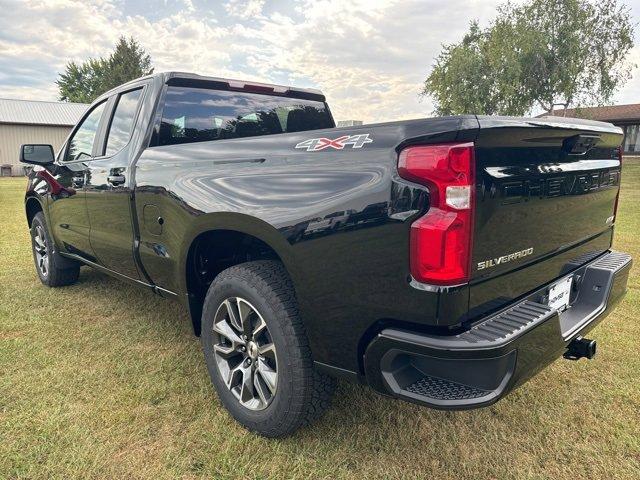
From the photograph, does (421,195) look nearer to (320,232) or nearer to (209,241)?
(320,232)

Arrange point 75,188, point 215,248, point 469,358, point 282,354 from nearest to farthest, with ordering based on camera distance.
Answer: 1. point 469,358
2. point 282,354
3. point 215,248
4. point 75,188

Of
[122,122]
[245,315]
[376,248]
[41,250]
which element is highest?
[122,122]

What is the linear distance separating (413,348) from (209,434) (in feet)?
4.07

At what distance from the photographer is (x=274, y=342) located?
6.86 ft

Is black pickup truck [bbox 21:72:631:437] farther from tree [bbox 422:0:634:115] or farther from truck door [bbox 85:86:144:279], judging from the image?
tree [bbox 422:0:634:115]

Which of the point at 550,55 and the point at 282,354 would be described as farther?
the point at 550,55

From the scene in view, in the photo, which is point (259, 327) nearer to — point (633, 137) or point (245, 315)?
point (245, 315)

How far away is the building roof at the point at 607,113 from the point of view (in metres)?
29.1

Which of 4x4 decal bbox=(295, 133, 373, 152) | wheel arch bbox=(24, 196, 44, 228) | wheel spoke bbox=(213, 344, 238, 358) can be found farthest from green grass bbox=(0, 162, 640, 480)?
wheel arch bbox=(24, 196, 44, 228)

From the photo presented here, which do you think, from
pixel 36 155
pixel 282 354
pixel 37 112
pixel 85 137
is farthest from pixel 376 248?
pixel 37 112

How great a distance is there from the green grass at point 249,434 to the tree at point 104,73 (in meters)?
51.6

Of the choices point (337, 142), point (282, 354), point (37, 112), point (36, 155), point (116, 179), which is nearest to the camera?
point (337, 142)

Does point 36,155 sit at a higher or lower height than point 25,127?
lower

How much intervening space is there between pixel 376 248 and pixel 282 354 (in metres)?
0.71
